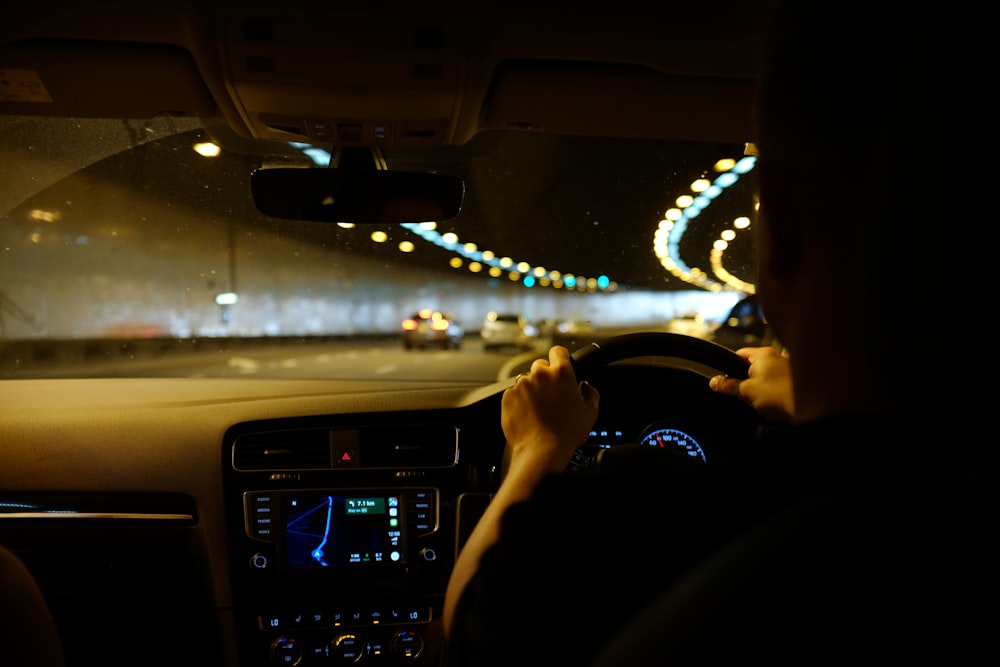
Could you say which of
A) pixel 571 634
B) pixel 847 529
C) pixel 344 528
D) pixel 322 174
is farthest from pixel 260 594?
pixel 847 529

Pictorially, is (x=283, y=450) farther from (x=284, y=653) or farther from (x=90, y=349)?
Answer: (x=90, y=349)

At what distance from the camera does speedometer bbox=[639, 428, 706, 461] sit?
3029 mm

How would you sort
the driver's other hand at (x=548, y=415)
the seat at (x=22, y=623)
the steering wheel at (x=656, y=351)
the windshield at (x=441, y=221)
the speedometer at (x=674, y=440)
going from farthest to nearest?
1. the windshield at (x=441, y=221)
2. the speedometer at (x=674, y=440)
3. the steering wheel at (x=656, y=351)
4. the seat at (x=22, y=623)
5. the driver's other hand at (x=548, y=415)

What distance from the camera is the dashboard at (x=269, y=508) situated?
3250 millimetres

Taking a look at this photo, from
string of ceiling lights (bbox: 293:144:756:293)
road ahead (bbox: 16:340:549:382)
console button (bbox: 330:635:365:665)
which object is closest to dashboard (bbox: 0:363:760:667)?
console button (bbox: 330:635:365:665)

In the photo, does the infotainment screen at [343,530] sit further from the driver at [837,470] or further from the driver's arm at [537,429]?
the driver at [837,470]

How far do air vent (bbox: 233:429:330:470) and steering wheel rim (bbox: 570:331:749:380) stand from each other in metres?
1.29

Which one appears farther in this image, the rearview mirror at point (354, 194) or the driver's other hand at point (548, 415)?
the rearview mirror at point (354, 194)

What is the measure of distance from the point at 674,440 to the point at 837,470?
212cm

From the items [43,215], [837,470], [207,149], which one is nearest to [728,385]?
[837,470]

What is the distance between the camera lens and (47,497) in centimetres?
343

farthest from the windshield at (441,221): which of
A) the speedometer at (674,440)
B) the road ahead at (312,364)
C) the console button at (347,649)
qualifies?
the road ahead at (312,364)

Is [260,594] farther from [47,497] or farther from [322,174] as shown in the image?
[322,174]

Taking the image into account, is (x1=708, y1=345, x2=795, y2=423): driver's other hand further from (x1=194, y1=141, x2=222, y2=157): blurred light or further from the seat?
(x1=194, y1=141, x2=222, y2=157): blurred light
